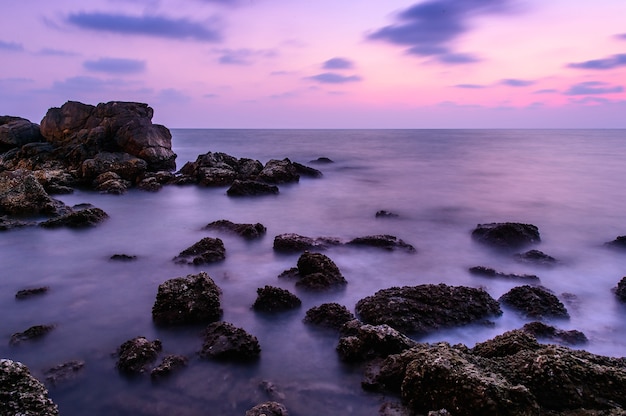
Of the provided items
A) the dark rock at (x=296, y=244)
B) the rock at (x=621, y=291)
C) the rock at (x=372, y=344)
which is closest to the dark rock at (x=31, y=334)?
the rock at (x=372, y=344)

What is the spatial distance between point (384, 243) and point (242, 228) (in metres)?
3.53

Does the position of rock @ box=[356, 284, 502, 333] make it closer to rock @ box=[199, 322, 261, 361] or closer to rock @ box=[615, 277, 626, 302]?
rock @ box=[199, 322, 261, 361]

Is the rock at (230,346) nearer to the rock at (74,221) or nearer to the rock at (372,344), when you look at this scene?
the rock at (372,344)

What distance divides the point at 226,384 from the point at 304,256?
3326mm

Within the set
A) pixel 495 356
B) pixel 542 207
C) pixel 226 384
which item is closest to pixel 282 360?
pixel 226 384

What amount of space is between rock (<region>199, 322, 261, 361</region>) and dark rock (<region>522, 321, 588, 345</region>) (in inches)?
143

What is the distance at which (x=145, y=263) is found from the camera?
9.07 m

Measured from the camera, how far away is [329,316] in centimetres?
607

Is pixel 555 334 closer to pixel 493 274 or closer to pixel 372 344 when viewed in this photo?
pixel 493 274

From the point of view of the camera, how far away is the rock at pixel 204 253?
345 inches

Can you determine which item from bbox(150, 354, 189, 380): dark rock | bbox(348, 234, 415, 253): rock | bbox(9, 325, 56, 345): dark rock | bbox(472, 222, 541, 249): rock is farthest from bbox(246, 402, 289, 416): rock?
bbox(472, 222, 541, 249): rock

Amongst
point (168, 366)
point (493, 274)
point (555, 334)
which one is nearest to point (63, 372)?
point (168, 366)

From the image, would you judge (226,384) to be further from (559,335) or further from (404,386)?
(559,335)

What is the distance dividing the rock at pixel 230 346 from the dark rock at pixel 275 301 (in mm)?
1107
